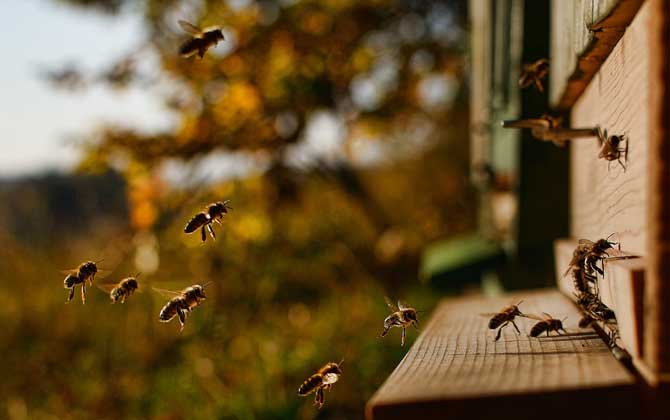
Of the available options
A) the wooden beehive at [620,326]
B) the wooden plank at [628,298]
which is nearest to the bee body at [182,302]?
the wooden beehive at [620,326]

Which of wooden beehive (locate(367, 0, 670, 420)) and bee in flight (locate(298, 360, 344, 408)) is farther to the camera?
bee in flight (locate(298, 360, 344, 408))

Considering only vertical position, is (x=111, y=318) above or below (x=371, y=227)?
below

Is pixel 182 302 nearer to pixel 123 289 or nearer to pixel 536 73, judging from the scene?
pixel 123 289

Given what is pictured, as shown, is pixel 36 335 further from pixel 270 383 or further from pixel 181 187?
pixel 270 383

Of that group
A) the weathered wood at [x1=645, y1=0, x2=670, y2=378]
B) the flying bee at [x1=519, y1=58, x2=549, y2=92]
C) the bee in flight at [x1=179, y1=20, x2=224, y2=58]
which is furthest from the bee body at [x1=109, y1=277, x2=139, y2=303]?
the weathered wood at [x1=645, y1=0, x2=670, y2=378]

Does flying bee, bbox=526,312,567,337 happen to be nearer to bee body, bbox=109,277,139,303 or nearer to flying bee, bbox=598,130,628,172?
flying bee, bbox=598,130,628,172

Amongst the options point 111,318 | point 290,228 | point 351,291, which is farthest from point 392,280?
point 111,318

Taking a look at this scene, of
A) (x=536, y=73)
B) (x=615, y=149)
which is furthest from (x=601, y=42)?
(x=536, y=73)
